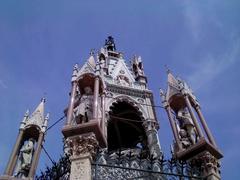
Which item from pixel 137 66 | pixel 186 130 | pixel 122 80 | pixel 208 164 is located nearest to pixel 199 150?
pixel 208 164

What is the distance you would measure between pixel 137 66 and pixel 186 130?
1690 cm

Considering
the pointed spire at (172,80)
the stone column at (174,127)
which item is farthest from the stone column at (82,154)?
the pointed spire at (172,80)

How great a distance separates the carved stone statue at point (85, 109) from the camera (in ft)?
31.2

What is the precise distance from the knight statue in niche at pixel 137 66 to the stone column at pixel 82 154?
1742 cm

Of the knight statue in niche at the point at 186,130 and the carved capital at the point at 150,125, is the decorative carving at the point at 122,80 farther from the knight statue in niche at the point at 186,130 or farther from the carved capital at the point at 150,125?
the knight statue in niche at the point at 186,130

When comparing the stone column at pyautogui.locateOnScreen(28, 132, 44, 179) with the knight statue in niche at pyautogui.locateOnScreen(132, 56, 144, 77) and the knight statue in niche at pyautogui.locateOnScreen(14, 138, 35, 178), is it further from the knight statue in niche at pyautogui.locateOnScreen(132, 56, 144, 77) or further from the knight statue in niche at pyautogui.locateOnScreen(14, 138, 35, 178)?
the knight statue in niche at pyautogui.locateOnScreen(132, 56, 144, 77)

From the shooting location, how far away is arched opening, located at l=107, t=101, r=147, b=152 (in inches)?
860

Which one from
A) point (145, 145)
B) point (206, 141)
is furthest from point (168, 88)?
point (145, 145)

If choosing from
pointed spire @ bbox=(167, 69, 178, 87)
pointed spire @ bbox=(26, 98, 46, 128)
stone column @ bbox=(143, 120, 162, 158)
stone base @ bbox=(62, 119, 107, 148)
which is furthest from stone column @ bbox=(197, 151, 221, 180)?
stone column @ bbox=(143, 120, 162, 158)

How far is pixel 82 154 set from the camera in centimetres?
848

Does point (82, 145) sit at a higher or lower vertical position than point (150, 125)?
lower

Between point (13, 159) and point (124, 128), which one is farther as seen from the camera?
point (124, 128)

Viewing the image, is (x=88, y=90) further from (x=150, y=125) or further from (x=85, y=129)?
(x=150, y=125)

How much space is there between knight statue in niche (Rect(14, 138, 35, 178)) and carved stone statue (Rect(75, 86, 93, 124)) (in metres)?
2.26
